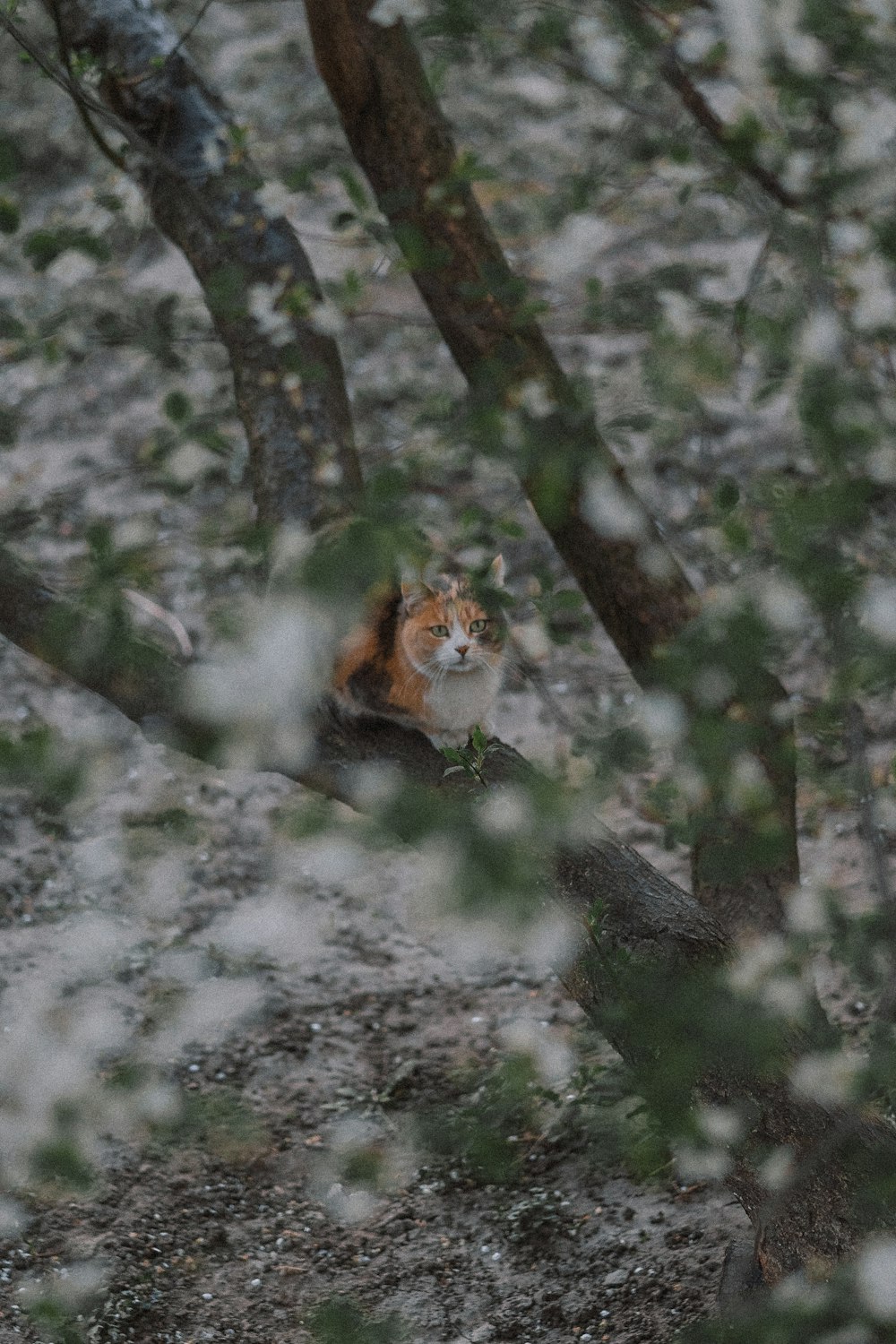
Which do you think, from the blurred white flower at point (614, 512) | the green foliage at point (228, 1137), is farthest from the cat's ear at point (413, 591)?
the green foliage at point (228, 1137)

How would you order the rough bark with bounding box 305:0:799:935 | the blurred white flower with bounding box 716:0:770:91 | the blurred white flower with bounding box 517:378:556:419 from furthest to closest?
the blurred white flower with bounding box 517:378:556:419 < the rough bark with bounding box 305:0:799:935 < the blurred white flower with bounding box 716:0:770:91

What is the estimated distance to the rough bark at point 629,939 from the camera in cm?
175

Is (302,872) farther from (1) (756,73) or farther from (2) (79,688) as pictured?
(1) (756,73)

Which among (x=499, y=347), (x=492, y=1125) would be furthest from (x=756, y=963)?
(x=499, y=347)

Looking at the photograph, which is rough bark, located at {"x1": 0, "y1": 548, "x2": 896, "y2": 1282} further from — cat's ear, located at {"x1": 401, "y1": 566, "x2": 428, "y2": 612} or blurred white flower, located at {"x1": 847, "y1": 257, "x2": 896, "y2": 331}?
blurred white flower, located at {"x1": 847, "y1": 257, "x2": 896, "y2": 331}

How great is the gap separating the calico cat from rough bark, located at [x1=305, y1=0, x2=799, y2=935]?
25 cm

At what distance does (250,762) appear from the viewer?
2223mm

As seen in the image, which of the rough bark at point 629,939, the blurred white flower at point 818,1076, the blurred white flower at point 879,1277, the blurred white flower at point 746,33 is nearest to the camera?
the blurred white flower at point 879,1277

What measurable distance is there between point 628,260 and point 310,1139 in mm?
3627

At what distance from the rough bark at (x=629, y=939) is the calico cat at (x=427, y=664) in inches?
9.2

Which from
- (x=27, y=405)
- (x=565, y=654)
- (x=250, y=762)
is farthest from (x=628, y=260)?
(x=250, y=762)

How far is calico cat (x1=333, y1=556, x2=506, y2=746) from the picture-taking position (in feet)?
8.48

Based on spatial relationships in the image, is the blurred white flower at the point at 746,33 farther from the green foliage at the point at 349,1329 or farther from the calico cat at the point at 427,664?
the green foliage at the point at 349,1329

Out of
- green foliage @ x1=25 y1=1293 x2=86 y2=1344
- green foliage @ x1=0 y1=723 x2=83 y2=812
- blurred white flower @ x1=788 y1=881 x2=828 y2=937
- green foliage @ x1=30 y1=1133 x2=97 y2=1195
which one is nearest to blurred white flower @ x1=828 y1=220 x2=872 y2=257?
blurred white flower @ x1=788 y1=881 x2=828 y2=937
